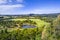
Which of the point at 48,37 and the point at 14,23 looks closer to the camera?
the point at 48,37

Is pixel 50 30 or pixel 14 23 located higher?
pixel 50 30

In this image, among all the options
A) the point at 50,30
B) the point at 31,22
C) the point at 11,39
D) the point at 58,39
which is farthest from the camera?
the point at 31,22

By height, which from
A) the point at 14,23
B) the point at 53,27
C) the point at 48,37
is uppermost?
the point at 53,27

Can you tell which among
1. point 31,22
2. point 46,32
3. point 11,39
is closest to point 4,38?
point 11,39

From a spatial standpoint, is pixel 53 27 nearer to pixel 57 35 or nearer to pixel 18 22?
pixel 57 35

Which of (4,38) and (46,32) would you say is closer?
(46,32)

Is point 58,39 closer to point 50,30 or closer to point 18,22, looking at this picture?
point 50,30

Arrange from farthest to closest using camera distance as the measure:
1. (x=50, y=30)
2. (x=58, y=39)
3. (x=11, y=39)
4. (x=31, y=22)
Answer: (x=31, y=22)
(x=11, y=39)
(x=50, y=30)
(x=58, y=39)

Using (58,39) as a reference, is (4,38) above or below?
below

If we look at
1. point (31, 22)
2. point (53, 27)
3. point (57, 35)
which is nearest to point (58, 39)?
point (57, 35)
